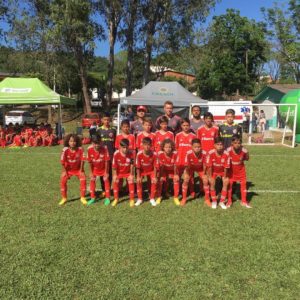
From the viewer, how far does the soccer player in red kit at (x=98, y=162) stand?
7078 millimetres

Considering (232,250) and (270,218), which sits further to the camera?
(270,218)

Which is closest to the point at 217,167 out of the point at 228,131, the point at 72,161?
the point at 228,131

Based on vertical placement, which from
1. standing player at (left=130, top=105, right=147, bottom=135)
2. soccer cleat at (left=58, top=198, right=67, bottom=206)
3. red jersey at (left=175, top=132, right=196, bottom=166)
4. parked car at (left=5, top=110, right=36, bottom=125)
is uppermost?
standing player at (left=130, top=105, right=147, bottom=135)

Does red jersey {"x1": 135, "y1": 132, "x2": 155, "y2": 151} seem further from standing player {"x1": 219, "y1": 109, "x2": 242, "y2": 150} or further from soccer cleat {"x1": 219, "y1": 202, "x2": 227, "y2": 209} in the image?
soccer cleat {"x1": 219, "y1": 202, "x2": 227, "y2": 209}

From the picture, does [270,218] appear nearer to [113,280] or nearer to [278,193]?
[278,193]

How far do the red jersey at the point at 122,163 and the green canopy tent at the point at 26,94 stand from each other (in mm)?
11127

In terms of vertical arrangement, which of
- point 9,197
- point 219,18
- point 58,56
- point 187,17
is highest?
point 219,18

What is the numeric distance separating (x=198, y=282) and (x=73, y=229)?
231 cm

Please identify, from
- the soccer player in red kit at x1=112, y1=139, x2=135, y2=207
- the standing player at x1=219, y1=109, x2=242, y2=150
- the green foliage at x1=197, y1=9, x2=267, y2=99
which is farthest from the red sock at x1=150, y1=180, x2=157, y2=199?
the green foliage at x1=197, y1=9, x2=267, y2=99

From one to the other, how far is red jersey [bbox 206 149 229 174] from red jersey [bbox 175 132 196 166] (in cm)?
51

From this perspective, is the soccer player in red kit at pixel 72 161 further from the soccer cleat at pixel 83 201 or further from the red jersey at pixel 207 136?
the red jersey at pixel 207 136

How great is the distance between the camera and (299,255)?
15.4 feet

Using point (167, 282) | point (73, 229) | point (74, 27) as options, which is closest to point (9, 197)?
point (73, 229)

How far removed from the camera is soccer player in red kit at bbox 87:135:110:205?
708 cm
